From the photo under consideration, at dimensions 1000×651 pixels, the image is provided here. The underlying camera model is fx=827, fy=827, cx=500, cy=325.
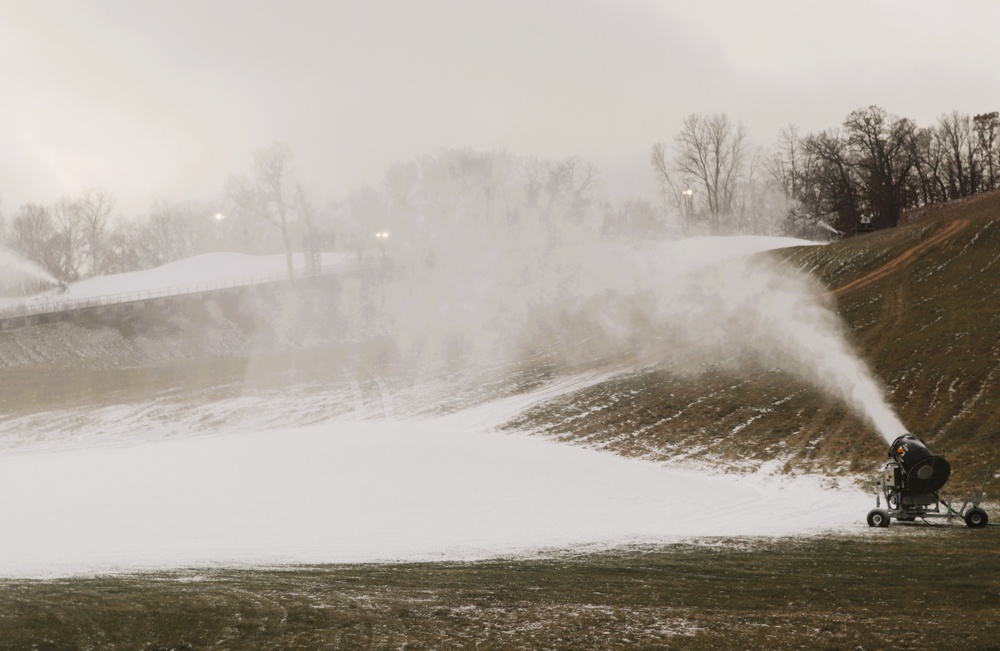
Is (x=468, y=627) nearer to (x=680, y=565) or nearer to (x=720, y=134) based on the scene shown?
(x=680, y=565)

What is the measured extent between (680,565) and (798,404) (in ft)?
62.3

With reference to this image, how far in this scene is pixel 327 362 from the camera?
56.4 metres

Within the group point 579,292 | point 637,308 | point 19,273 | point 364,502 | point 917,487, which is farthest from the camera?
point 19,273

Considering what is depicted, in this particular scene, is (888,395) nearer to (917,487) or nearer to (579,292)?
(917,487)

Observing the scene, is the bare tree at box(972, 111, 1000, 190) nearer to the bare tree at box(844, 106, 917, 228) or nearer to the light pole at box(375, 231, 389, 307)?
the bare tree at box(844, 106, 917, 228)

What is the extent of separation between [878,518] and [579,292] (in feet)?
141

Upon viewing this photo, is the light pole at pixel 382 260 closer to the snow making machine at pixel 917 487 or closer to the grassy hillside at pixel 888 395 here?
the grassy hillside at pixel 888 395

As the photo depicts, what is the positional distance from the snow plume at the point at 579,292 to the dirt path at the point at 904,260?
152 cm

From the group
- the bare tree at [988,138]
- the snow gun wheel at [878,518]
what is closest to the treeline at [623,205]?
the bare tree at [988,138]

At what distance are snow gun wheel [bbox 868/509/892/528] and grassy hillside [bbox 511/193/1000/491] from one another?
18.3 ft

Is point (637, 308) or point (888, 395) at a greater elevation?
point (637, 308)

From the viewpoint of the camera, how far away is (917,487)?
53.6ft

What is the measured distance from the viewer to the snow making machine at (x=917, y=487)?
16.0 meters

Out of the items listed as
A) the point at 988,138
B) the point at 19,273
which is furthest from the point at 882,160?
the point at 19,273
